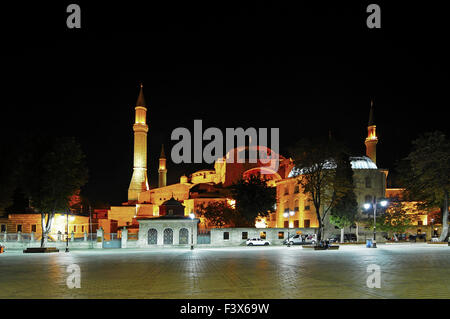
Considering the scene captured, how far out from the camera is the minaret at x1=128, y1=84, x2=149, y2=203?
279 ft

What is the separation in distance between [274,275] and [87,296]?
6875mm

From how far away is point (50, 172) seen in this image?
1496 inches

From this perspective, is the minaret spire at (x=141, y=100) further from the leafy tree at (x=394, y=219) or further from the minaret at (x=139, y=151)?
the leafy tree at (x=394, y=219)

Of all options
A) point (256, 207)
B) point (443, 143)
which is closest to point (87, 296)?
point (256, 207)

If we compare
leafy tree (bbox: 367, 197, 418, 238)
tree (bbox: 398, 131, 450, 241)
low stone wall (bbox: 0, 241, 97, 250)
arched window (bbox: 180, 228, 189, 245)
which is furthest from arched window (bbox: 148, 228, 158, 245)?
tree (bbox: 398, 131, 450, 241)

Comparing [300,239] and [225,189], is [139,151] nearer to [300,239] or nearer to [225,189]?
[225,189]

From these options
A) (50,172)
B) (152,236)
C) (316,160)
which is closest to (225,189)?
(152,236)

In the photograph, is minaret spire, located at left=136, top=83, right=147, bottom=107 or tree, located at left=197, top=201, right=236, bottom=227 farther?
minaret spire, located at left=136, top=83, right=147, bottom=107

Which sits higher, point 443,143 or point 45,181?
point 443,143

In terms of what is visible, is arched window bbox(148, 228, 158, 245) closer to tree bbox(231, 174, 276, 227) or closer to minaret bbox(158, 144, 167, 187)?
tree bbox(231, 174, 276, 227)

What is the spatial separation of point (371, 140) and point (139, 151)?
44.1m

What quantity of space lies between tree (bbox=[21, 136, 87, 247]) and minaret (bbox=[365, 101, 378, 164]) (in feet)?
174
